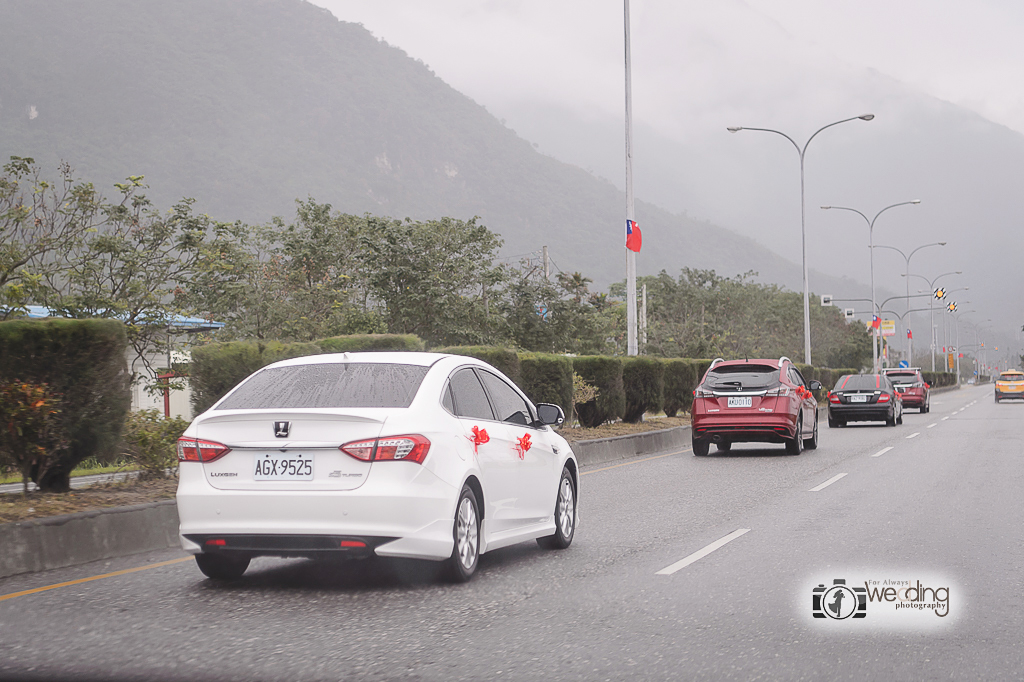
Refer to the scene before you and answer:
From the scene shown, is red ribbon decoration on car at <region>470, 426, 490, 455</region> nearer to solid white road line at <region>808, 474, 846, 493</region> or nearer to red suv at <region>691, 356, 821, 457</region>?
solid white road line at <region>808, 474, 846, 493</region>

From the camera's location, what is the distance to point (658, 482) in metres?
15.2

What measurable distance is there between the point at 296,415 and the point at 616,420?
18.0 meters

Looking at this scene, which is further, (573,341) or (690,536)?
(573,341)

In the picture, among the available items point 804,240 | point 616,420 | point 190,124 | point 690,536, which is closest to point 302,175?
point 190,124

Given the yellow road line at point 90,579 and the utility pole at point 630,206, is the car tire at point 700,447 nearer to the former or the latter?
the utility pole at point 630,206

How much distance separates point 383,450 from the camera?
6848 millimetres

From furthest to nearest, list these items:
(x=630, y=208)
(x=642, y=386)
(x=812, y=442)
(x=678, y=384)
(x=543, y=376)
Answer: (x=678, y=384) < (x=630, y=208) < (x=642, y=386) < (x=812, y=442) < (x=543, y=376)

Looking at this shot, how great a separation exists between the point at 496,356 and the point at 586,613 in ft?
36.5

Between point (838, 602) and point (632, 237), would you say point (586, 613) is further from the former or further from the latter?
point (632, 237)

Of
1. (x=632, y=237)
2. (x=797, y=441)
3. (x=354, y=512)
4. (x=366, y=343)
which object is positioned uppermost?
(x=632, y=237)

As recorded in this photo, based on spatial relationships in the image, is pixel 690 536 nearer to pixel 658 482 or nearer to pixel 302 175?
pixel 658 482

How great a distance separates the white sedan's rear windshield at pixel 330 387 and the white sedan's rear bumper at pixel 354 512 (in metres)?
0.58

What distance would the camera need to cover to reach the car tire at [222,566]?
24.5 ft

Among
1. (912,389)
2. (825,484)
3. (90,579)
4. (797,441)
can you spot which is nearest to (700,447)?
(797,441)
